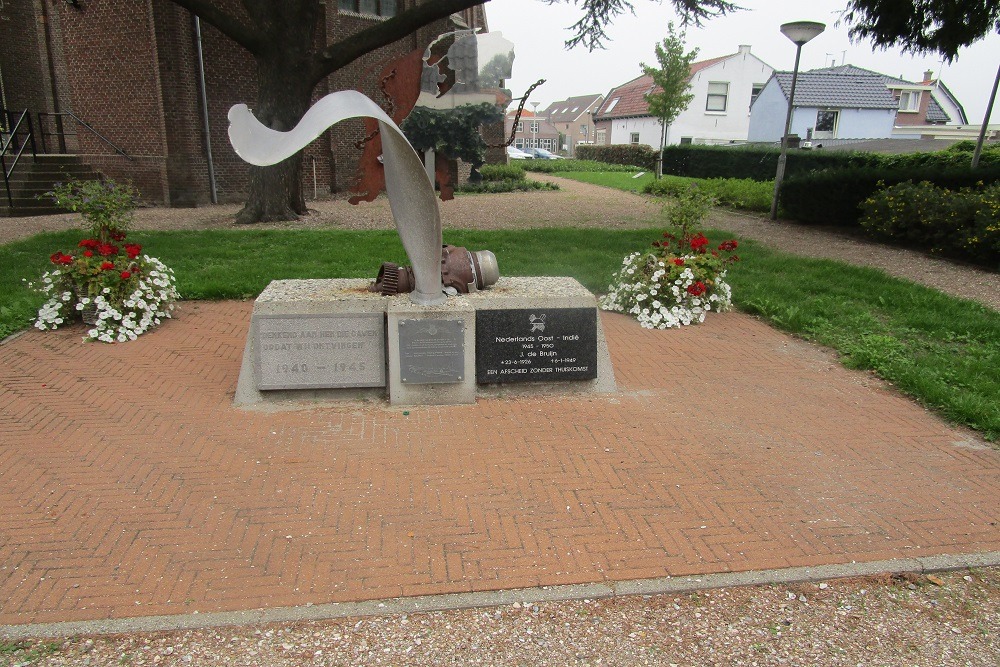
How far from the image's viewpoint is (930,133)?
45.2 m

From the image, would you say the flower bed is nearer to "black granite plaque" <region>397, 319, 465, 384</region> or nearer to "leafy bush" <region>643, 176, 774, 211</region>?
"black granite plaque" <region>397, 319, 465, 384</region>

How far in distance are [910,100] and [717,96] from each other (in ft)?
42.9

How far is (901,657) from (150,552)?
3504 millimetres

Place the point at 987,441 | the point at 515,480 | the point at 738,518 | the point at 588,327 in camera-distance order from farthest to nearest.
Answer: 1. the point at 588,327
2. the point at 987,441
3. the point at 515,480
4. the point at 738,518

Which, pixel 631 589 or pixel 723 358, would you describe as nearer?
pixel 631 589

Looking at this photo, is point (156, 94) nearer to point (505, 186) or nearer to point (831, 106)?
point (505, 186)

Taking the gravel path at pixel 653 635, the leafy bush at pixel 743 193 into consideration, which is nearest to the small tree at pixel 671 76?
the leafy bush at pixel 743 193

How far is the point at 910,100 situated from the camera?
50.2 metres

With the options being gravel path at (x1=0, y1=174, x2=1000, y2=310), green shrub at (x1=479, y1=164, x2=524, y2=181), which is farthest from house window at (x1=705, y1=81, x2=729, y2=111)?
gravel path at (x1=0, y1=174, x2=1000, y2=310)

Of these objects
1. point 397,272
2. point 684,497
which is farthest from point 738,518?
point 397,272

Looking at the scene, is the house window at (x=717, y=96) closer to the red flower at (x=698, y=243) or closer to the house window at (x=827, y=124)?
the house window at (x=827, y=124)

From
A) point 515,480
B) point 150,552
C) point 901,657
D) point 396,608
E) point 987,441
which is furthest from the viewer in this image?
point 987,441

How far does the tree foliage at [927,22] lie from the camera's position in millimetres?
12195

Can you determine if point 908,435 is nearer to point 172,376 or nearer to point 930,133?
point 172,376
